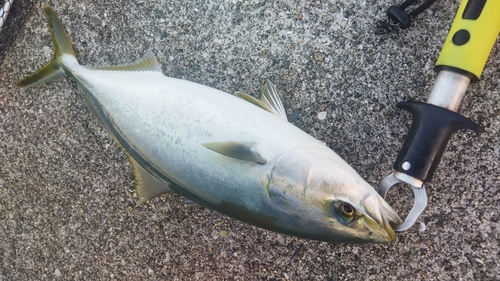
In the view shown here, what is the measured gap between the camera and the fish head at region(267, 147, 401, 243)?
49.4 inches

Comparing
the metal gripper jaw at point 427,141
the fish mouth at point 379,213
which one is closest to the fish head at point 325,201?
the fish mouth at point 379,213

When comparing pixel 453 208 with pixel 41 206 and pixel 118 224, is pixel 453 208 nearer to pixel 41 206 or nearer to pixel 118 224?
pixel 118 224

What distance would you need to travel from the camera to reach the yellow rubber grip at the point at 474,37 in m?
1.40

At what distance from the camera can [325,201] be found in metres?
1.28

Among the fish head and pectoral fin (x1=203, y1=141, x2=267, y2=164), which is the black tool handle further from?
pectoral fin (x1=203, y1=141, x2=267, y2=164)

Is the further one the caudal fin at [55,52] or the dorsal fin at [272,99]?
the caudal fin at [55,52]

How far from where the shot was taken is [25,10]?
2129 mm

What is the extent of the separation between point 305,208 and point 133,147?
0.71 metres

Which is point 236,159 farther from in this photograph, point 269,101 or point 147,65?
point 147,65

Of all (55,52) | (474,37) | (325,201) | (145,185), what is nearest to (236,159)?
(325,201)

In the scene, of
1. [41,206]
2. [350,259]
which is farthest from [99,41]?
[350,259]

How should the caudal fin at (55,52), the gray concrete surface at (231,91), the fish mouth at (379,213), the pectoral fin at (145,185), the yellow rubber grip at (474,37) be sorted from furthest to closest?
the caudal fin at (55,52), the gray concrete surface at (231,91), the pectoral fin at (145,185), the yellow rubber grip at (474,37), the fish mouth at (379,213)

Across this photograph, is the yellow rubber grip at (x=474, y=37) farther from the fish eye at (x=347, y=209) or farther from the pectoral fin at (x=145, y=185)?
the pectoral fin at (x=145, y=185)

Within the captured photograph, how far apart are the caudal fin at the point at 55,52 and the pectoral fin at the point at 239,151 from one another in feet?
3.12
